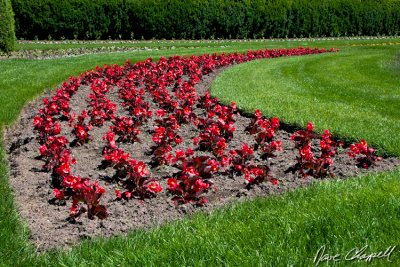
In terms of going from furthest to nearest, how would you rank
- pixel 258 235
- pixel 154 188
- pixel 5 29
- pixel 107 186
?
pixel 5 29, pixel 107 186, pixel 154 188, pixel 258 235

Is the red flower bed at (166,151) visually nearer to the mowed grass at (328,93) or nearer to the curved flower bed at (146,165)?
the curved flower bed at (146,165)

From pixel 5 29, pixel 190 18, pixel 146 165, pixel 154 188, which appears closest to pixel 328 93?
pixel 146 165

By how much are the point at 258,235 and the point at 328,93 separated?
23.6 ft

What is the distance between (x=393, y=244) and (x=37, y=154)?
4.12 metres

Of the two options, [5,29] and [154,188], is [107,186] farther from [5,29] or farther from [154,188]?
[5,29]

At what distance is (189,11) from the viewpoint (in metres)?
28.8

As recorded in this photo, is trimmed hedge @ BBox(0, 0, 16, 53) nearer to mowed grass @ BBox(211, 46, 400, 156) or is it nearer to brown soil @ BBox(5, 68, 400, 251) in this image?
mowed grass @ BBox(211, 46, 400, 156)

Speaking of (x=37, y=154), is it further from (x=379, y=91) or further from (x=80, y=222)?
(x=379, y=91)

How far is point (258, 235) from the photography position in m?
3.41

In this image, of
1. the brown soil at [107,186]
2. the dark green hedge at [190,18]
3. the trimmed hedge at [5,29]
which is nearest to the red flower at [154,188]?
the brown soil at [107,186]

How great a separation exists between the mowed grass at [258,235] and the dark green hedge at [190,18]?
2321cm

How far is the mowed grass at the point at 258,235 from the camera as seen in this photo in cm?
311

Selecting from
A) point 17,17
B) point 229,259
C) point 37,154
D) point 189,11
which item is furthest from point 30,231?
point 189,11

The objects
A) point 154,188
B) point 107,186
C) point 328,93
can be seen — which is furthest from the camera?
point 328,93
